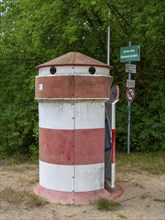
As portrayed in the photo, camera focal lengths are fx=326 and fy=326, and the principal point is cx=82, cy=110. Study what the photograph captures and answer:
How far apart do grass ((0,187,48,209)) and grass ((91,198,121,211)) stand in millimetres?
737

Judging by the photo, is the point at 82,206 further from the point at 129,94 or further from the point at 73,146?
the point at 129,94

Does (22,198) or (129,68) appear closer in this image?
(22,198)

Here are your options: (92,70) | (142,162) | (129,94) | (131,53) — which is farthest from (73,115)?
(129,94)

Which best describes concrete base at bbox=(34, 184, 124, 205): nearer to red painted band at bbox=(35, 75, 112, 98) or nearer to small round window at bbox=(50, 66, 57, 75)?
red painted band at bbox=(35, 75, 112, 98)

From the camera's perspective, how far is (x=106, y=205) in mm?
4422

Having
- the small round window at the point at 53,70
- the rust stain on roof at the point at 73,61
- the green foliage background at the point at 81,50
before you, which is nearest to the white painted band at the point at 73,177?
the small round window at the point at 53,70

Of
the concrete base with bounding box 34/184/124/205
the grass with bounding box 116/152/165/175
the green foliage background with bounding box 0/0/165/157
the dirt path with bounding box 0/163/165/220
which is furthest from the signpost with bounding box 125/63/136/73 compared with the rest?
the concrete base with bounding box 34/184/124/205

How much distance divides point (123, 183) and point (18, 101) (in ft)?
15.5

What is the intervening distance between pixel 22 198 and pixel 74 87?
5.92 ft

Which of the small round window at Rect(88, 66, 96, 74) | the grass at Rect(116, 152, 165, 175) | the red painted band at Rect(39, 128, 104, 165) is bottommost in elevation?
the grass at Rect(116, 152, 165, 175)

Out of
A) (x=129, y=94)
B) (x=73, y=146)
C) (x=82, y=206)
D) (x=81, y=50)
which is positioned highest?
(x=81, y=50)

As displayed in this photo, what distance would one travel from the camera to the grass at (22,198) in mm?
4520

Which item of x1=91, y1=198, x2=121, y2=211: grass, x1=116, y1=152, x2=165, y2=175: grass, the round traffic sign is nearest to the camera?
x1=91, y1=198, x2=121, y2=211: grass

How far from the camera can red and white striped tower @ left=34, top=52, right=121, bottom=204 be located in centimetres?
462
